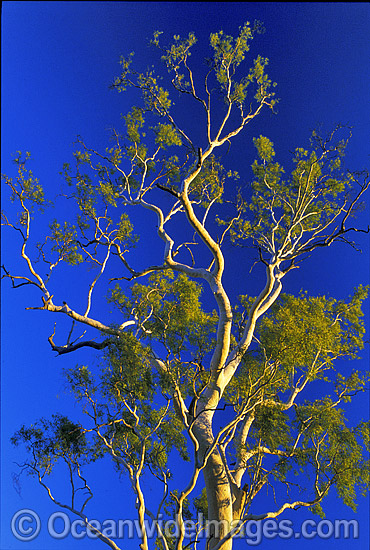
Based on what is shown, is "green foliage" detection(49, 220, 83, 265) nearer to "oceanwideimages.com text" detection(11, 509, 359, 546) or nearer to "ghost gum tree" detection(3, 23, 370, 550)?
"ghost gum tree" detection(3, 23, 370, 550)

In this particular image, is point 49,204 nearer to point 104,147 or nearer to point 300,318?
point 104,147

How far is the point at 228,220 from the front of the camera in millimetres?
11281

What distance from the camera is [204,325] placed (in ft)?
28.9

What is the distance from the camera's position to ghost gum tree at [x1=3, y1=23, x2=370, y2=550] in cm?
778

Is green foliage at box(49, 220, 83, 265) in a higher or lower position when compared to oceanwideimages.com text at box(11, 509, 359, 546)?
higher

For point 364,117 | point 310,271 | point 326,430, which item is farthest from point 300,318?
point 364,117

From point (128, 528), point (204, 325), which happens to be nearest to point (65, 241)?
point (204, 325)

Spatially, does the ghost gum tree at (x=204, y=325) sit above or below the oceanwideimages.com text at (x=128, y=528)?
above

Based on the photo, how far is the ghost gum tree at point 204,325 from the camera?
25.5 ft

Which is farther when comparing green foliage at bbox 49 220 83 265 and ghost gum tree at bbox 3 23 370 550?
green foliage at bbox 49 220 83 265

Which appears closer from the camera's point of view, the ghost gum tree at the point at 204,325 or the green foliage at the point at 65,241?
the ghost gum tree at the point at 204,325

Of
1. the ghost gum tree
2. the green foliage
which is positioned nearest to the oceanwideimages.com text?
the ghost gum tree

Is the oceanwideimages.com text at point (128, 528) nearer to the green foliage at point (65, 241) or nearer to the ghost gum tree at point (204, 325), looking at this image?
the ghost gum tree at point (204, 325)

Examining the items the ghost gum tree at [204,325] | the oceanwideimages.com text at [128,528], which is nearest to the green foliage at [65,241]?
the ghost gum tree at [204,325]
